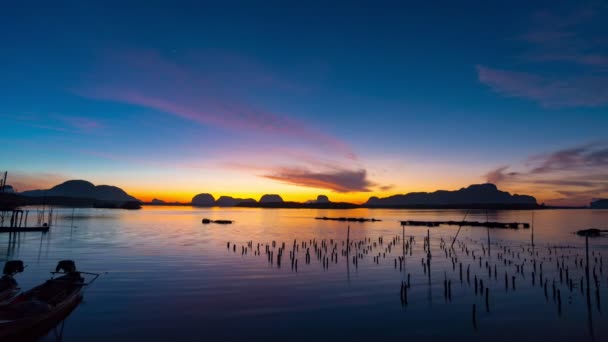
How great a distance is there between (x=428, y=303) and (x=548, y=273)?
2169 centimetres

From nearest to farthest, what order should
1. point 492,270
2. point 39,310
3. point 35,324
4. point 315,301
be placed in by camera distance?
point 35,324
point 39,310
point 315,301
point 492,270

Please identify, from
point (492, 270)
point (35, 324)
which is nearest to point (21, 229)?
point (35, 324)

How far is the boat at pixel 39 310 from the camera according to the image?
17.4 metres

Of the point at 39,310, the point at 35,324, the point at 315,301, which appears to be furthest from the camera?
the point at 315,301

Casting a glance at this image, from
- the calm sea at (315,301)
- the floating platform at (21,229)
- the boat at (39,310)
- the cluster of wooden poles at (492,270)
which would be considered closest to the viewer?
the boat at (39,310)

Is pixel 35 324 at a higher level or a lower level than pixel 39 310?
lower

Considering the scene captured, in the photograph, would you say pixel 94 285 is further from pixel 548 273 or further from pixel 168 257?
pixel 548 273

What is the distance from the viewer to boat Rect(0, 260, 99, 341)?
17.4 meters

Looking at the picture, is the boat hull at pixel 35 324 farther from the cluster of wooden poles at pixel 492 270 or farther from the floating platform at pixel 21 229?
the floating platform at pixel 21 229

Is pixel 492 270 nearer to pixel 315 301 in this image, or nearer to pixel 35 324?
pixel 315 301

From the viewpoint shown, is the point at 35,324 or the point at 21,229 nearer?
the point at 35,324

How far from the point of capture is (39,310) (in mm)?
18859

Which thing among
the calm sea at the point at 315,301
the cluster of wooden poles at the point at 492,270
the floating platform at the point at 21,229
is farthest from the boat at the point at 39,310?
the floating platform at the point at 21,229

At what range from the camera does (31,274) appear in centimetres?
3619
